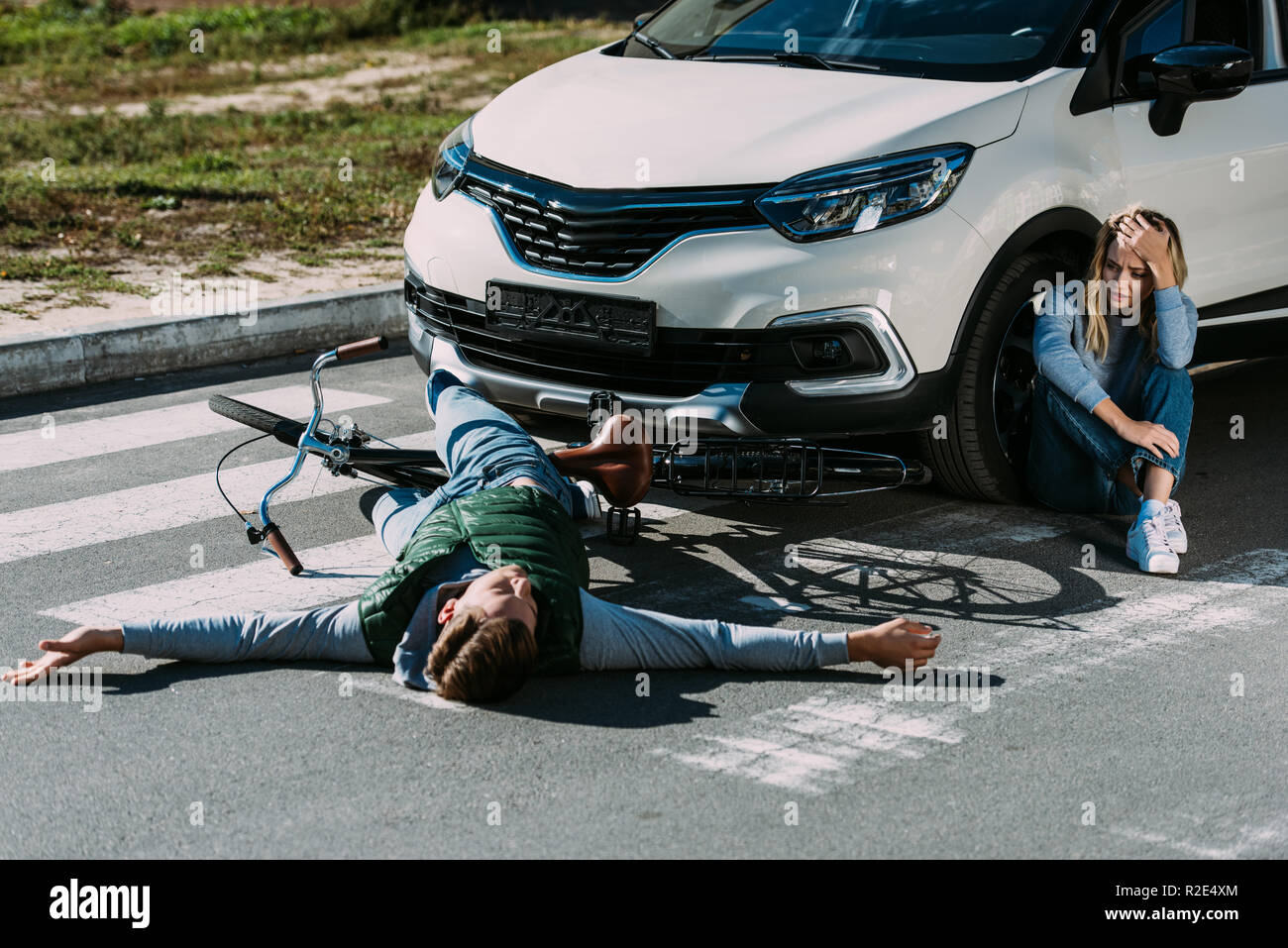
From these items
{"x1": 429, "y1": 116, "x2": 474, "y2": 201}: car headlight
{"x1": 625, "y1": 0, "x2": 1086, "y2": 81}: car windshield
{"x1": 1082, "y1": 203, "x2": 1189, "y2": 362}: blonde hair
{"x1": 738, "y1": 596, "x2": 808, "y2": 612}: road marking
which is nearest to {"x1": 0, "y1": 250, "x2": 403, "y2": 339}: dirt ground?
{"x1": 429, "y1": 116, "x2": 474, "y2": 201}: car headlight

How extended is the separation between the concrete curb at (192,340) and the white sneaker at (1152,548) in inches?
190

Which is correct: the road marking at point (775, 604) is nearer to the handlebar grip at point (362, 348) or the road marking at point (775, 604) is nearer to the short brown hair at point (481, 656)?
the short brown hair at point (481, 656)

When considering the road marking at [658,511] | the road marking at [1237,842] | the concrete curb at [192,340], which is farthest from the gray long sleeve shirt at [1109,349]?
the concrete curb at [192,340]

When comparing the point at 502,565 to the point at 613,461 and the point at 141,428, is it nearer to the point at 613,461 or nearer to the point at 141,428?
the point at 613,461

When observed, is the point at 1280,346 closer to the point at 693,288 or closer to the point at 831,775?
the point at 693,288

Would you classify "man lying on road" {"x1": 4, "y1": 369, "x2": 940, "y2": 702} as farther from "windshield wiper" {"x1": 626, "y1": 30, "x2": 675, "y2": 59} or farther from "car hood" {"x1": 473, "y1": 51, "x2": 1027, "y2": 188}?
"windshield wiper" {"x1": 626, "y1": 30, "x2": 675, "y2": 59}

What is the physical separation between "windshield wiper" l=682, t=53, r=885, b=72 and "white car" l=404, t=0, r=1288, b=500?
1 centimetres

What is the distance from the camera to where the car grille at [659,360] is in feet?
17.3

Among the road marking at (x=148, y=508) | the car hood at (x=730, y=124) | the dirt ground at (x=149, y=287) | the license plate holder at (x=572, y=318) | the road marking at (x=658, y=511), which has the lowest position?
the road marking at (x=148, y=508)

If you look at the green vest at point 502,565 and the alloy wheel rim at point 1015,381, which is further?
the alloy wheel rim at point 1015,381

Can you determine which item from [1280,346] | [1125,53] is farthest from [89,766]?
[1280,346]

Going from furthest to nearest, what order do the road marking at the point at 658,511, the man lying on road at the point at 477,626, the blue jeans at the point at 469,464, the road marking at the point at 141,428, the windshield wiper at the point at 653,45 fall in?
the road marking at the point at 141,428 → the windshield wiper at the point at 653,45 → the road marking at the point at 658,511 → the blue jeans at the point at 469,464 → the man lying on road at the point at 477,626

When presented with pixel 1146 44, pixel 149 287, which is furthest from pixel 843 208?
pixel 149 287

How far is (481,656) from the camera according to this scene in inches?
161
